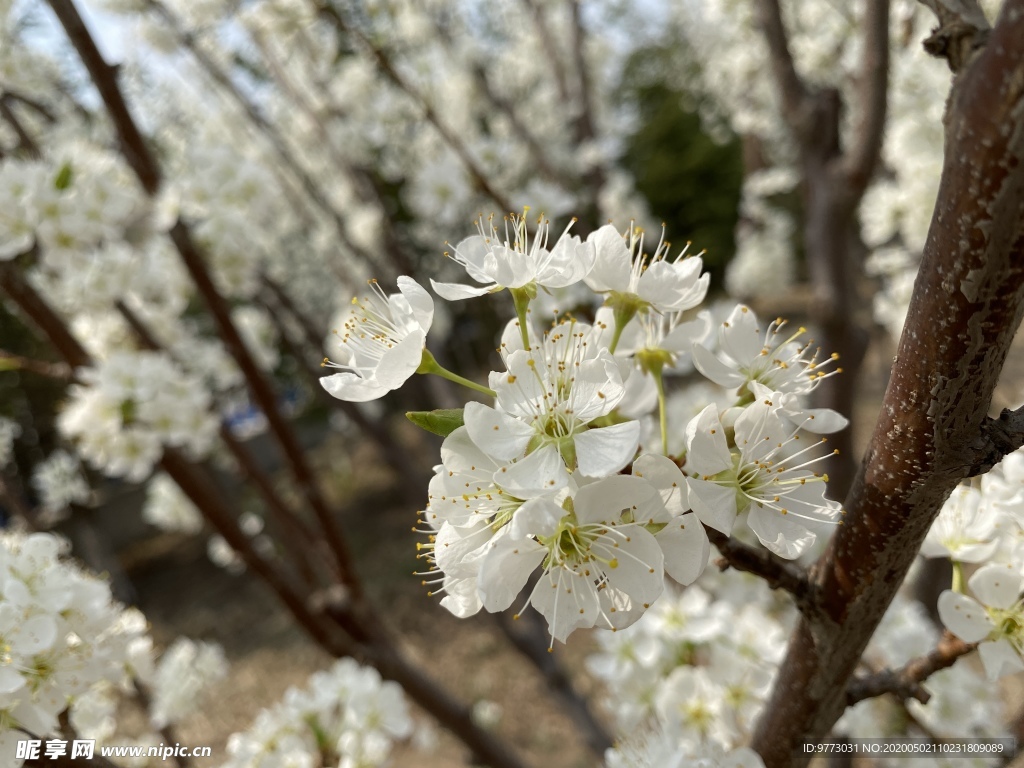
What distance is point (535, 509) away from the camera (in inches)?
26.4

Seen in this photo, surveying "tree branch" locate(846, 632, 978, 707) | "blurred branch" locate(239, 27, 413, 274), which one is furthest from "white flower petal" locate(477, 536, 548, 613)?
"blurred branch" locate(239, 27, 413, 274)

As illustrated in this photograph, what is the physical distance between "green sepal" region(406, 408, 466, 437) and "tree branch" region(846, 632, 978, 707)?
2.17ft

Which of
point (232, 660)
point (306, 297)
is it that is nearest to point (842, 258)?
point (232, 660)

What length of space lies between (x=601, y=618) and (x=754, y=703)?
974mm

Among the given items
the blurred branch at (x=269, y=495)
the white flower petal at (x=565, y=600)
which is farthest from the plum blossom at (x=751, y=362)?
the blurred branch at (x=269, y=495)

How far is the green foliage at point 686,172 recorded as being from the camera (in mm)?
13453

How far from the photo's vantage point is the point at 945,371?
633 millimetres

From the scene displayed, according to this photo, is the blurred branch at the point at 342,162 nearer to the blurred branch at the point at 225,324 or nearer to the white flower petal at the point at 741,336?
the blurred branch at the point at 225,324

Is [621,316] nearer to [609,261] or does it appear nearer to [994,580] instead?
[609,261]

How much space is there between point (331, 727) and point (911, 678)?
1352 mm

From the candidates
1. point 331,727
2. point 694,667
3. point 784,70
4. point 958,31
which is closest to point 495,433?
point 958,31

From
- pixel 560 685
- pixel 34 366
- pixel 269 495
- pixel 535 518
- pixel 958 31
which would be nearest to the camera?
pixel 958 31

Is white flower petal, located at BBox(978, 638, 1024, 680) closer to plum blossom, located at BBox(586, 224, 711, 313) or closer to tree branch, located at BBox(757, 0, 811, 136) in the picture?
plum blossom, located at BBox(586, 224, 711, 313)

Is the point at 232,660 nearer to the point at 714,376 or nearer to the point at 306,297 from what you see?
the point at 306,297
